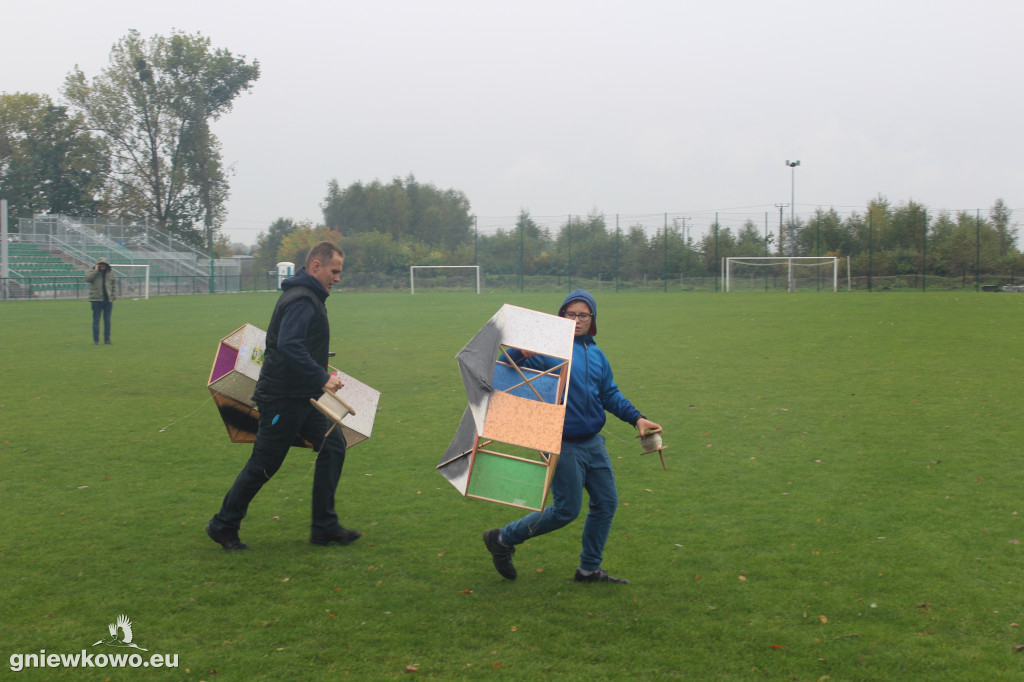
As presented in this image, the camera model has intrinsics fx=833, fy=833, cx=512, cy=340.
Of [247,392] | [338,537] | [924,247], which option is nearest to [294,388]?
[247,392]

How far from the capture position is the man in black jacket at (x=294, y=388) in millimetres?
4766

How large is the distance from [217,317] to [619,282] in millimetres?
25894

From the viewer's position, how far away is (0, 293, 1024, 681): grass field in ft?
12.4

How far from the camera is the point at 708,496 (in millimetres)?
6168

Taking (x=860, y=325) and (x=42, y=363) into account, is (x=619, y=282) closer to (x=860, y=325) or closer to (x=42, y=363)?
(x=860, y=325)

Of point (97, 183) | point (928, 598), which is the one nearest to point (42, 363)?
point (928, 598)

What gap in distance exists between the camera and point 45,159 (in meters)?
60.0

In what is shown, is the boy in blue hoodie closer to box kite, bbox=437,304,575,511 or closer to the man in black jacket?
box kite, bbox=437,304,575,511

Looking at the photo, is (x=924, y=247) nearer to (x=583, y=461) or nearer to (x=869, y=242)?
(x=869, y=242)

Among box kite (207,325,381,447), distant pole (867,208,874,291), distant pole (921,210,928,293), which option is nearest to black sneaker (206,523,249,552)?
box kite (207,325,381,447)

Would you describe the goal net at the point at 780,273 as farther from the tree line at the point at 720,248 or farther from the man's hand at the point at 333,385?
the man's hand at the point at 333,385

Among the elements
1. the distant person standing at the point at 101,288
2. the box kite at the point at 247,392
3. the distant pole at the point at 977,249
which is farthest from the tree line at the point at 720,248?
the box kite at the point at 247,392

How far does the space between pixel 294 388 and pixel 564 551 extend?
1.91 meters

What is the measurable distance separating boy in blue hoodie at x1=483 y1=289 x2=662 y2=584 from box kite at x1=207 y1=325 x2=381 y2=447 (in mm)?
1234
